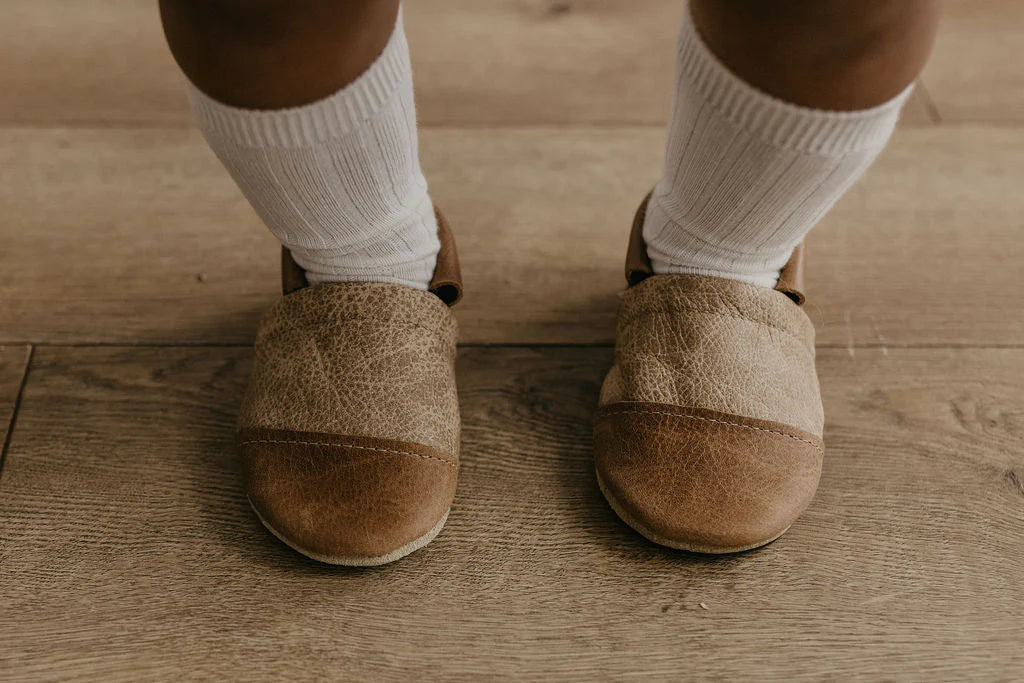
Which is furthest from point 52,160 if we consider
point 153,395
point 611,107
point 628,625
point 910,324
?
point 910,324

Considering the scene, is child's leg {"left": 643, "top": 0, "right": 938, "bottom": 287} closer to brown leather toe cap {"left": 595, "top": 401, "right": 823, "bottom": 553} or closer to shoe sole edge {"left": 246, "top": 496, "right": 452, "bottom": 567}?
brown leather toe cap {"left": 595, "top": 401, "right": 823, "bottom": 553}

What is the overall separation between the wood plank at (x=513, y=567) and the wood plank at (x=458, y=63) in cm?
37

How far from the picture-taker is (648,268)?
24.3 inches

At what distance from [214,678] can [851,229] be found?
26.4 inches

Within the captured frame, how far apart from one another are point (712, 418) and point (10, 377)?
1.86ft

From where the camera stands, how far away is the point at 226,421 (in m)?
0.64

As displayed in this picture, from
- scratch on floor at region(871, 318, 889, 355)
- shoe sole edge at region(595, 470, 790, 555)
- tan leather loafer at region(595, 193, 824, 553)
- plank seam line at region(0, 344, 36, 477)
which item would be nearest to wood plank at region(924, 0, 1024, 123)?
scratch on floor at region(871, 318, 889, 355)

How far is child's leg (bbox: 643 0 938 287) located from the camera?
42cm

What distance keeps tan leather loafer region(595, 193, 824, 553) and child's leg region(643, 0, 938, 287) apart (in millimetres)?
54

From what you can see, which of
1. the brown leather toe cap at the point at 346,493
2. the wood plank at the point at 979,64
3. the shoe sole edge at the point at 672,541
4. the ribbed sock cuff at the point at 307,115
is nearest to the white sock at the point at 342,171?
the ribbed sock cuff at the point at 307,115

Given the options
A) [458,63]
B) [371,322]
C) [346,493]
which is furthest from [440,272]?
[458,63]

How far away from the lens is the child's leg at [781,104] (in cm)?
42

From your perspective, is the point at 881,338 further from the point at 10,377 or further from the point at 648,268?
the point at 10,377

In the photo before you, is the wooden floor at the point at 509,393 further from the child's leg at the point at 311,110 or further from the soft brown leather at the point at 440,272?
the child's leg at the point at 311,110
